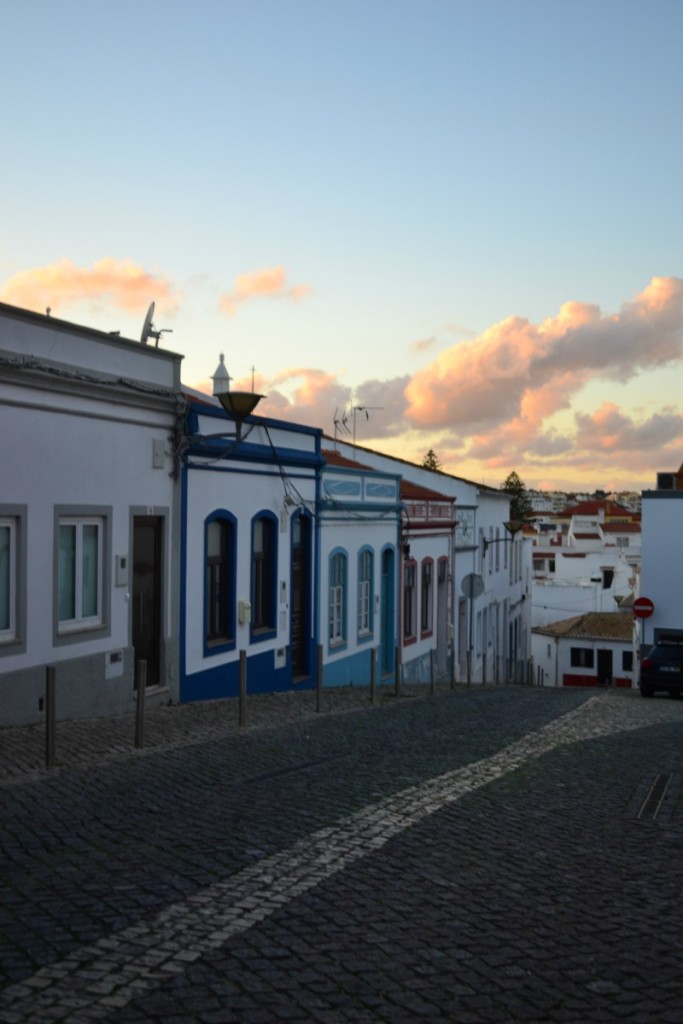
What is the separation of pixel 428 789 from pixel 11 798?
3.55 meters

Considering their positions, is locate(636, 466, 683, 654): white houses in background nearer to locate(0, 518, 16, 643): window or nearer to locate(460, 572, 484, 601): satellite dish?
locate(460, 572, 484, 601): satellite dish

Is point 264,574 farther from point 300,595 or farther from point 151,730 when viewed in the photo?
point 151,730

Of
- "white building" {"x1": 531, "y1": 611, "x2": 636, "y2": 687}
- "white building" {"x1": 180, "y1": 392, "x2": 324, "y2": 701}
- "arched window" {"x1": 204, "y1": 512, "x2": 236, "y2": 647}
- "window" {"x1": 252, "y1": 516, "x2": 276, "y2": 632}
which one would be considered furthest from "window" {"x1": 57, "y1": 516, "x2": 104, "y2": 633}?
"white building" {"x1": 531, "y1": 611, "x2": 636, "y2": 687}

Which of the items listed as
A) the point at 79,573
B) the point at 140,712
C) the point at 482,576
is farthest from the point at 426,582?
the point at 140,712

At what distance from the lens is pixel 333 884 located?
23.0 feet

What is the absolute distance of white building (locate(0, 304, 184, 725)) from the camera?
1305cm

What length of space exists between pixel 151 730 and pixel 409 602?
1746 centimetres

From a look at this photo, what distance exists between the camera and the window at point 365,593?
25969 mm

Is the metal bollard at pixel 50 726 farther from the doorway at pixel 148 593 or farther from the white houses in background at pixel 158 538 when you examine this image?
the doorway at pixel 148 593

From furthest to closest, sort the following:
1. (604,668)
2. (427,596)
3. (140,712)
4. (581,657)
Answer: (581,657)
(604,668)
(427,596)
(140,712)

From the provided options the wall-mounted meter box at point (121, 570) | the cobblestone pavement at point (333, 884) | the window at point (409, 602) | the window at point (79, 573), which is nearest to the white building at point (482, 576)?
the window at point (409, 602)

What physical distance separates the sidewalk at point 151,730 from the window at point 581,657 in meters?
45.3

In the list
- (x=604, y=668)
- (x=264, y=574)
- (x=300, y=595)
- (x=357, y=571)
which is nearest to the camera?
(x=264, y=574)

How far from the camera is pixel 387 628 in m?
28.2
